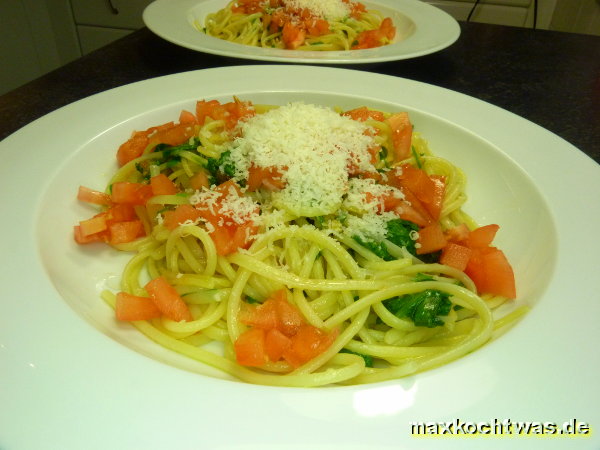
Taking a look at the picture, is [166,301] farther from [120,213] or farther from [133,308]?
[120,213]

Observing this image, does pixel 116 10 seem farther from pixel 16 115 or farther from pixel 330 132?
pixel 330 132

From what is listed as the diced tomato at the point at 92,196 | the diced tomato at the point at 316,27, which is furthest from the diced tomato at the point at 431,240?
the diced tomato at the point at 316,27

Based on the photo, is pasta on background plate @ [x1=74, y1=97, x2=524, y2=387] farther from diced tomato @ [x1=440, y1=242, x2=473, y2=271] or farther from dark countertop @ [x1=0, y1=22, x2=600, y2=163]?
dark countertop @ [x1=0, y1=22, x2=600, y2=163]

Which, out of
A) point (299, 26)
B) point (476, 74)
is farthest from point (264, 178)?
point (476, 74)

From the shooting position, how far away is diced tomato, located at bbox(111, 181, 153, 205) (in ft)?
8.82

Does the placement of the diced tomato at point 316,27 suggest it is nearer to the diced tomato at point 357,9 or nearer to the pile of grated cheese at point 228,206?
the diced tomato at point 357,9

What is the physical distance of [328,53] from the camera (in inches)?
160

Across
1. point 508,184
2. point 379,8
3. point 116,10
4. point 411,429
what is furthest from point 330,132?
point 116,10

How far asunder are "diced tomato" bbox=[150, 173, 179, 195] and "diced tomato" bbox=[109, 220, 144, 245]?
0.21 meters

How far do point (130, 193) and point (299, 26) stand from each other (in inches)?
127

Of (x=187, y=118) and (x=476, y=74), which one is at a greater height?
(x=187, y=118)

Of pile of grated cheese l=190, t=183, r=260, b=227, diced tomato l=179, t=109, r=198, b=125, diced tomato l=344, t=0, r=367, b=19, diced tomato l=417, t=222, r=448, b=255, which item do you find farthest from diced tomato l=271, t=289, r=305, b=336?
diced tomato l=344, t=0, r=367, b=19

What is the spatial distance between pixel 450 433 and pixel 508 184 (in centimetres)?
187

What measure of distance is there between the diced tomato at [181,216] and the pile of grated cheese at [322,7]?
3563 millimetres
